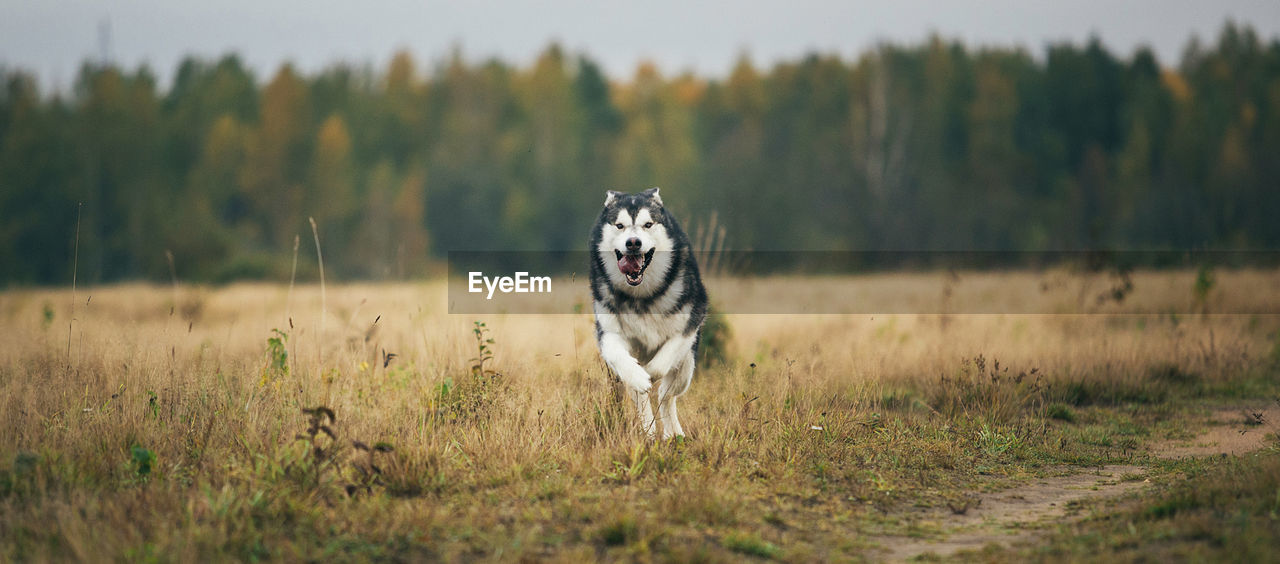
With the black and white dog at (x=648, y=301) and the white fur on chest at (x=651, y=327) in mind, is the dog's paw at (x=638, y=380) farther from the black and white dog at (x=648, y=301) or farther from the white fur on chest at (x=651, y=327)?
the white fur on chest at (x=651, y=327)

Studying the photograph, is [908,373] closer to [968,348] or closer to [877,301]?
[968,348]

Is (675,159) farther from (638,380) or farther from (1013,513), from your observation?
(1013,513)

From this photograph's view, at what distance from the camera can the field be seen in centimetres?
423

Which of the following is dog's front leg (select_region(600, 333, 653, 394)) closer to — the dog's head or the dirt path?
the dog's head

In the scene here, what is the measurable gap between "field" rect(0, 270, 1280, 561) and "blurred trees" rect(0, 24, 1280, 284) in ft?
93.0

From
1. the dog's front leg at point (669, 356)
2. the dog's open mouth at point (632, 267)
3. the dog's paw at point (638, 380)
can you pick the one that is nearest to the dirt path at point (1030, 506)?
the dog's paw at point (638, 380)

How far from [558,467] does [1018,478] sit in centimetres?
323

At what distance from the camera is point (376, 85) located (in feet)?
164

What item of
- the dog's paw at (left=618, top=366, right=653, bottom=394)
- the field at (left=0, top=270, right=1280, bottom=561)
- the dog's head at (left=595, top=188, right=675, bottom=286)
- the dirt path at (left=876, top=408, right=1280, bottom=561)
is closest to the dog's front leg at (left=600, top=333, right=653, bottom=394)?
the dog's paw at (left=618, top=366, right=653, bottom=394)

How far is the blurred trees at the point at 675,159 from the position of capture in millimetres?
39406

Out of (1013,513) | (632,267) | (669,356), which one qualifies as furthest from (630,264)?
(1013,513)

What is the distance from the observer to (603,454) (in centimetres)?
559

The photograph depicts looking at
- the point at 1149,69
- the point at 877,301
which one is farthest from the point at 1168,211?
the point at 877,301

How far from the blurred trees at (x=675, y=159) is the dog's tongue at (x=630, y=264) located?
30311 millimetres
